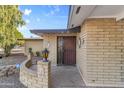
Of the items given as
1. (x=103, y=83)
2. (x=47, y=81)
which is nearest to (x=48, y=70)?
(x=47, y=81)

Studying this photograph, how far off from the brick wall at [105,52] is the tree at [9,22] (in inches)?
426

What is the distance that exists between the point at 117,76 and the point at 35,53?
14155 mm

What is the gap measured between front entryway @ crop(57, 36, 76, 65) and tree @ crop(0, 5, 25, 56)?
652cm

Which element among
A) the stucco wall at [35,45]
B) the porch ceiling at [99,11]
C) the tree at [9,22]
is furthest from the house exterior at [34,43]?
the porch ceiling at [99,11]

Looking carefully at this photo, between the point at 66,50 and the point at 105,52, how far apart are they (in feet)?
18.7

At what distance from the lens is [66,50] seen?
1156 cm

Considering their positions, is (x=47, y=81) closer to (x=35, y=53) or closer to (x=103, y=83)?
(x=103, y=83)

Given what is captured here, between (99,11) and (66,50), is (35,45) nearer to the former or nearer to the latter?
(66,50)

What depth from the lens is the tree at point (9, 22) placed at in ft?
50.0

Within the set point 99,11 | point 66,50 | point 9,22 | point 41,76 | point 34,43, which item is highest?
point 9,22

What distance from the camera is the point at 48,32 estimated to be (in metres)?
10.8

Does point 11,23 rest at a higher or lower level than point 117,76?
higher

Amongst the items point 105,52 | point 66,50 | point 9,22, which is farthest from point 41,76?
point 9,22

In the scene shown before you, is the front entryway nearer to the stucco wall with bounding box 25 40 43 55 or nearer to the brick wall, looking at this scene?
the brick wall
